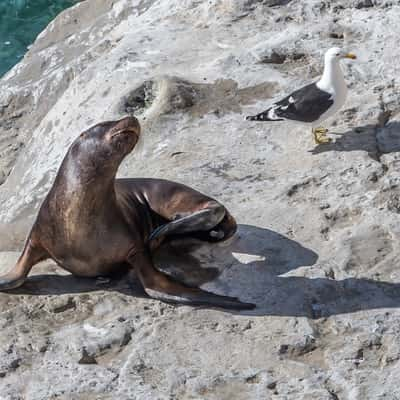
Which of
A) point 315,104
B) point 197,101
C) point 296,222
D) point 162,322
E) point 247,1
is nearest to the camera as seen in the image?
point 162,322

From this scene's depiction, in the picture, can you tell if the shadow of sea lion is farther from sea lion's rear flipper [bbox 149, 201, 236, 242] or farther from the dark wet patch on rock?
the dark wet patch on rock

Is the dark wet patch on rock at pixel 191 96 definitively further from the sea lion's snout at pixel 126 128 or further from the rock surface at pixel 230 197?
the sea lion's snout at pixel 126 128

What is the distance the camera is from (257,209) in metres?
5.59

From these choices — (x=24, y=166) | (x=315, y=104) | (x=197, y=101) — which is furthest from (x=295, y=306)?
(x=24, y=166)

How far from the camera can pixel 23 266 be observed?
5.12 meters

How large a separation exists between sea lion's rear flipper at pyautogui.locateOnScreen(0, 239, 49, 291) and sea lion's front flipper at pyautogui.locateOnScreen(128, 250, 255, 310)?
1.51 ft

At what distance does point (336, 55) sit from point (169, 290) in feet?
7.57

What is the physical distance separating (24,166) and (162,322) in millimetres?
2891

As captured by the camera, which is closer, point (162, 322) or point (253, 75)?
point (162, 322)

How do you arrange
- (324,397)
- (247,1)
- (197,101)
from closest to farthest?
1. (324,397)
2. (197,101)
3. (247,1)

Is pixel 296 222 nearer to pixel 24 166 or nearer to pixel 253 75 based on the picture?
pixel 253 75

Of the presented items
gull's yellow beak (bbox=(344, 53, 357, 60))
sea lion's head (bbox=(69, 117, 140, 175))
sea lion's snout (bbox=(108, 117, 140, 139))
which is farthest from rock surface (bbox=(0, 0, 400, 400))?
sea lion's snout (bbox=(108, 117, 140, 139))

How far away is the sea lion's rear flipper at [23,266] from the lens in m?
5.07

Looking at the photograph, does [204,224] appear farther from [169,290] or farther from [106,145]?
[106,145]
